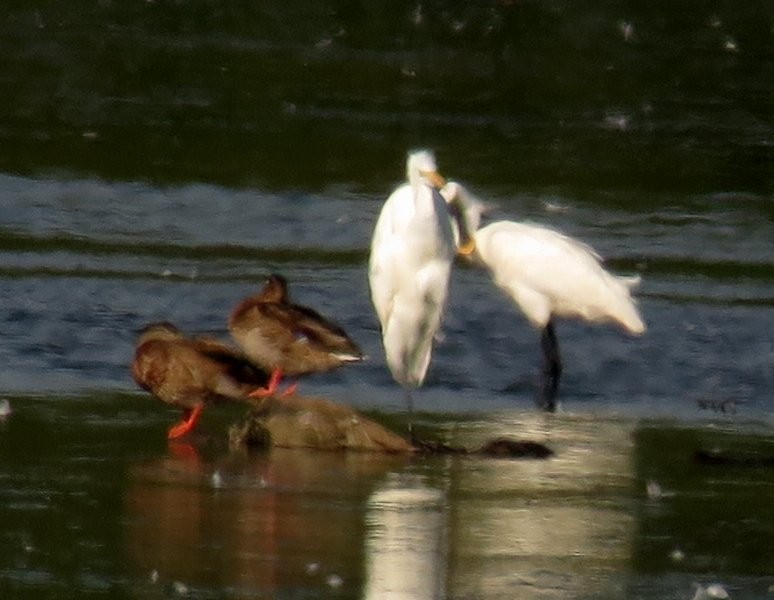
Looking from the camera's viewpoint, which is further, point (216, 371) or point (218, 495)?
point (216, 371)

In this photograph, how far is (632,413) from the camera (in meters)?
11.0

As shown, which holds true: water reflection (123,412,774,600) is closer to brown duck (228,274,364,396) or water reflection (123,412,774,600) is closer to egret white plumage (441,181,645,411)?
brown duck (228,274,364,396)

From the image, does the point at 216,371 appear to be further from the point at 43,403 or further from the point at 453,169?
the point at 453,169

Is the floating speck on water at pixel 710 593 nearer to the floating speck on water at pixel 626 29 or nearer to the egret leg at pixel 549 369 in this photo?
the egret leg at pixel 549 369

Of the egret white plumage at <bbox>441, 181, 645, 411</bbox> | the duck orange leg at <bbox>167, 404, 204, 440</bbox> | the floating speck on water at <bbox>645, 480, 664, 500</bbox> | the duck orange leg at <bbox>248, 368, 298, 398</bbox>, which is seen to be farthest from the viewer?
the egret white plumage at <bbox>441, 181, 645, 411</bbox>

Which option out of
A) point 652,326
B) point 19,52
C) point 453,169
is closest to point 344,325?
point 652,326

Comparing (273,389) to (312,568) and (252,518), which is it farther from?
(312,568)

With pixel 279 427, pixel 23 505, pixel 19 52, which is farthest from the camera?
pixel 19 52

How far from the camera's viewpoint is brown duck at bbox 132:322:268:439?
9.88 metres

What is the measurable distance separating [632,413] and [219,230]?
5.82m

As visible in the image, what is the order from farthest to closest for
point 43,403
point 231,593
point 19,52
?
point 19,52
point 43,403
point 231,593

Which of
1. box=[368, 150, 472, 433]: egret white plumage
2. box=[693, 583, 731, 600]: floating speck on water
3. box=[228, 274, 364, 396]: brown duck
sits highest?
box=[368, 150, 472, 433]: egret white plumage

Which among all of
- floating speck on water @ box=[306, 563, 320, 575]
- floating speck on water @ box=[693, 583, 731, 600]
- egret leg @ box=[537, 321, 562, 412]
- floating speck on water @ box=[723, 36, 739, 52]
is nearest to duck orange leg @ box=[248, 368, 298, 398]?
egret leg @ box=[537, 321, 562, 412]

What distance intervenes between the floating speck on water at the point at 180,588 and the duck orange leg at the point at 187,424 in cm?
276
